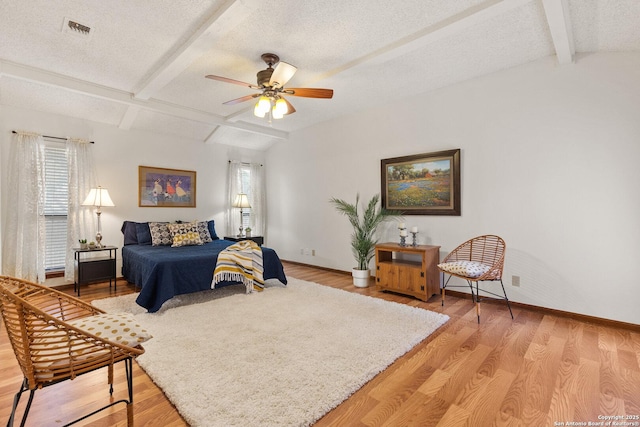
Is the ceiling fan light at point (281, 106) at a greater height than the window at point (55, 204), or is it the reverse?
the ceiling fan light at point (281, 106)

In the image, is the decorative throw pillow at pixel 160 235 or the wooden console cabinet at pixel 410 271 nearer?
the wooden console cabinet at pixel 410 271

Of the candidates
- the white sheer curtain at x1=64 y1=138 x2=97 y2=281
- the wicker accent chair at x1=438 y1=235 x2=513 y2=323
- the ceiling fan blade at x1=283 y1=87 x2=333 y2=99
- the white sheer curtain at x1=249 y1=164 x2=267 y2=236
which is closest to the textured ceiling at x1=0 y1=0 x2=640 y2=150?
the ceiling fan blade at x1=283 y1=87 x2=333 y2=99

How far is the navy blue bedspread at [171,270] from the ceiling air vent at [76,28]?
238 centimetres

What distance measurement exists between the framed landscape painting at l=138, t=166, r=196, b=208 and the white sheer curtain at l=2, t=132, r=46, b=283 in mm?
1338

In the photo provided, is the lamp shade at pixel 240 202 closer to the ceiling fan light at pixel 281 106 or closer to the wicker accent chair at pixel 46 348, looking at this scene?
the ceiling fan light at pixel 281 106

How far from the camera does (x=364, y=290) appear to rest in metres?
4.39

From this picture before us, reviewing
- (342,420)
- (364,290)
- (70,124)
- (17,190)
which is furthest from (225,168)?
(342,420)

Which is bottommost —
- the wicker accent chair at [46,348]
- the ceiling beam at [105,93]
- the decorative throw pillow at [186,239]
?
the wicker accent chair at [46,348]

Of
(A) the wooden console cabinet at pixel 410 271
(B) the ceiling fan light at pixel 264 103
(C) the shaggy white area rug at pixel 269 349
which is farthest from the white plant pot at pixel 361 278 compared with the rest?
(B) the ceiling fan light at pixel 264 103

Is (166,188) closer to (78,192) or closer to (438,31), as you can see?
(78,192)

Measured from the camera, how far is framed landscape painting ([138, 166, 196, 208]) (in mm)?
5352

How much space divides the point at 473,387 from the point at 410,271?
201cm

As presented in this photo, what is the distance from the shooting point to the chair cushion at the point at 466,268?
3.15 m

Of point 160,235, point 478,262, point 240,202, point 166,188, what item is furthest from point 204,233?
point 478,262
